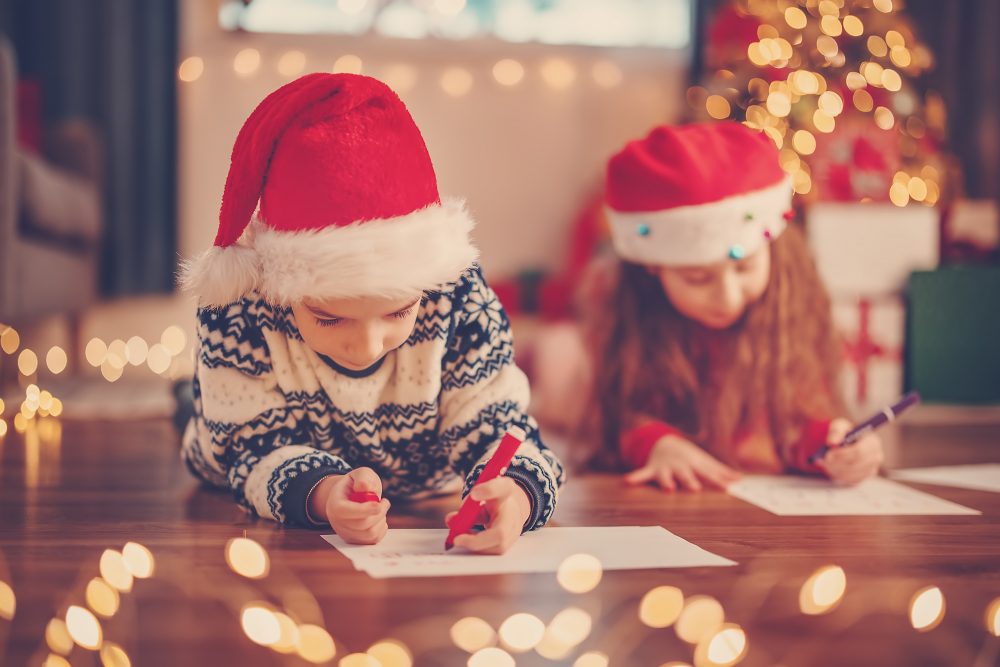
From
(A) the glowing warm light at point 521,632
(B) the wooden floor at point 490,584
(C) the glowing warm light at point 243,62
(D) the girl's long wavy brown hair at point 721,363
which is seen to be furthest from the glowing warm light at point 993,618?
(C) the glowing warm light at point 243,62

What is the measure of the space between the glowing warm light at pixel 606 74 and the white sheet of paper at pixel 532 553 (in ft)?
8.25

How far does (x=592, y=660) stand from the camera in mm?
592

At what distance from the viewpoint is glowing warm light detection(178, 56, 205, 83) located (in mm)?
3113

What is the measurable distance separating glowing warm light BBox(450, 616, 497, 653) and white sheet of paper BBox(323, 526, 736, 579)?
11 cm

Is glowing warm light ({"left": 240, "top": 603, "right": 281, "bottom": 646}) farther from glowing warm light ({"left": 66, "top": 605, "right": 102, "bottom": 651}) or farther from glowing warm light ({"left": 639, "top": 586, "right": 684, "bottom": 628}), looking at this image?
glowing warm light ({"left": 639, "top": 586, "right": 684, "bottom": 628})

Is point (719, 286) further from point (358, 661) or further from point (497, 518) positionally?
point (358, 661)

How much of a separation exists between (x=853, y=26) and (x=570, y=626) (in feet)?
7.86

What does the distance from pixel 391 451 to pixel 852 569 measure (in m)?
0.44

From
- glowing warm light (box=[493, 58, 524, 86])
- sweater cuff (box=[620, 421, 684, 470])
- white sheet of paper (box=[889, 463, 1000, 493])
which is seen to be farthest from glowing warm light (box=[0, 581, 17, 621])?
glowing warm light (box=[493, 58, 524, 86])

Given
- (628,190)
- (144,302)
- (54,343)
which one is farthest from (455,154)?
(628,190)

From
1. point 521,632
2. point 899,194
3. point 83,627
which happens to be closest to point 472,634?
point 521,632

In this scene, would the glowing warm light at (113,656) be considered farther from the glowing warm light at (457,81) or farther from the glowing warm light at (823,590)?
the glowing warm light at (457,81)

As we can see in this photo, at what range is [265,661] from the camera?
1.92ft

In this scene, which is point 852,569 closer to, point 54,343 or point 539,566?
point 539,566
